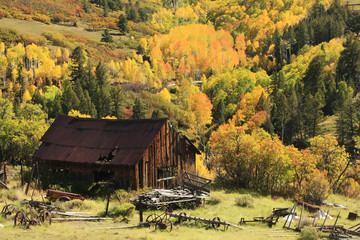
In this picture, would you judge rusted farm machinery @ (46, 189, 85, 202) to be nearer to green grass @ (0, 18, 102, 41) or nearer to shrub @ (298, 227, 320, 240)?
shrub @ (298, 227, 320, 240)

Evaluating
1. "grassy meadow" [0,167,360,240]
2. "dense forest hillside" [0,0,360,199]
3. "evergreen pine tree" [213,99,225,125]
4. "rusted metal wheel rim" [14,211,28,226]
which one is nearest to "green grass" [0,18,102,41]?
"dense forest hillside" [0,0,360,199]

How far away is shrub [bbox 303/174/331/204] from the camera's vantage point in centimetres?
3412

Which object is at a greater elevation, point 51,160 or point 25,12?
point 25,12

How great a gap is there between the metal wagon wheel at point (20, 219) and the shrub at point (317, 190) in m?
25.3

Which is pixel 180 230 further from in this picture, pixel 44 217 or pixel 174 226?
pixel 44 217

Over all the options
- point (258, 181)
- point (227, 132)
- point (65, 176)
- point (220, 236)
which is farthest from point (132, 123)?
point (220, 236)

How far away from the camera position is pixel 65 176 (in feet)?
108

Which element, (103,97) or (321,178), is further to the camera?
(103,97)

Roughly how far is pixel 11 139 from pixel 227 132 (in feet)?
78.3

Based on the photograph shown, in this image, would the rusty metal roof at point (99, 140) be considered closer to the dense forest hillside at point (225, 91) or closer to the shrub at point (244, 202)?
the dense forest hillside at point (225, 91)

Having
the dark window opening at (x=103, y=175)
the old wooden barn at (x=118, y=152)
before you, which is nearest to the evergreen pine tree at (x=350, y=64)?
the old wooden barn at (x=118, y=152)

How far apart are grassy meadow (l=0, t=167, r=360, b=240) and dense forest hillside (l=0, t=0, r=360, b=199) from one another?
22.6 ft

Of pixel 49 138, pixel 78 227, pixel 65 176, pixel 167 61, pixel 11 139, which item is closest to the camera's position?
pixel 78 227

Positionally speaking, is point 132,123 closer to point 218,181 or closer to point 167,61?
point 218,181
